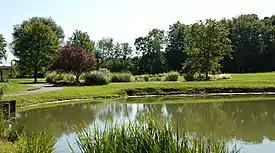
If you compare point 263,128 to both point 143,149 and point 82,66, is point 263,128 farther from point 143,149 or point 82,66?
point 82,66

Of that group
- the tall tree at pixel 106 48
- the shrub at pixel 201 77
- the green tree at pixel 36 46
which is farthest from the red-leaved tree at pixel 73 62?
the tall tree at pixel 106 48

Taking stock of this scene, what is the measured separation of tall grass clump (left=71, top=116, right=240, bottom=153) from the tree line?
38031mm

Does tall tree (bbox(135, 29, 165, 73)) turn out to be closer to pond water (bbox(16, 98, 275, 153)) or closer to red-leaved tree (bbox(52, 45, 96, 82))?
red-leaved tree (bbox(52, 45, 96, 82))

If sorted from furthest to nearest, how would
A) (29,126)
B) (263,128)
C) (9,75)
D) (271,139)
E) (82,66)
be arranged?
(82,66), (29,126), (263,128), (271,139), (9,75)

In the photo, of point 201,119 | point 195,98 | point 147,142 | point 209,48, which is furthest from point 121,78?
point 147,142

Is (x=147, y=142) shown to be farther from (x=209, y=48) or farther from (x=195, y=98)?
(x=209, y=48)

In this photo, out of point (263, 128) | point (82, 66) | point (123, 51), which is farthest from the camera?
point (123, 51)

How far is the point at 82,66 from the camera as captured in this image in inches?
1673

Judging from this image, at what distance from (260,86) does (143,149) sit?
29.1m

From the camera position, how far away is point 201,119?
1792 cm

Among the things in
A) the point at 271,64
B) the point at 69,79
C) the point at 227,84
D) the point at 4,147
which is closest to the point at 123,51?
the point at 271,64

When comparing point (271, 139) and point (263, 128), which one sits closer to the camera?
point (271, 139)

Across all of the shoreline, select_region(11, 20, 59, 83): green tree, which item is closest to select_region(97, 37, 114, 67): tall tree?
select_region(11, 20, 59, 83): green tree

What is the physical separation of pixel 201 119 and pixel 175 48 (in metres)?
61.6
